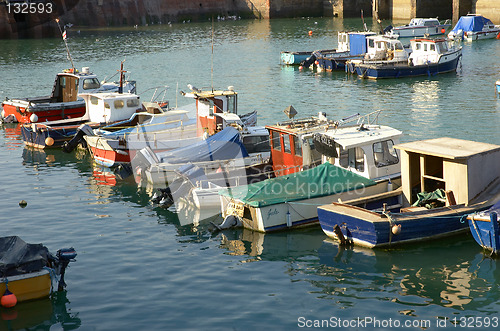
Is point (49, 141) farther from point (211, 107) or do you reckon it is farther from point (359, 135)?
point (359, 135)

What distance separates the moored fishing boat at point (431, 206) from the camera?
62.3ft

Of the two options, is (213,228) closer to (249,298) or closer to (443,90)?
(249,298)

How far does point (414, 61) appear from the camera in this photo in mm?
49719

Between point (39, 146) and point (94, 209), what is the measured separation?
1087 cm

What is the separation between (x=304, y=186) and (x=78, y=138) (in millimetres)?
14747

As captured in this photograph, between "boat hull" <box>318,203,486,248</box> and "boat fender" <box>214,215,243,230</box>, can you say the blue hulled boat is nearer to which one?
"boat hull" <box>318,203,486,248</box>

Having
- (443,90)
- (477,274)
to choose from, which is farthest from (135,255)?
(443,90)

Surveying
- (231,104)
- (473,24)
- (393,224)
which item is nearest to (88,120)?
(231,104)

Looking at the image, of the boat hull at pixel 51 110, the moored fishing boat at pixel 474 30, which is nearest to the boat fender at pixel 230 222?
the boat hull at pixel 51 110

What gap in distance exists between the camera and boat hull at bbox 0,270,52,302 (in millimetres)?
16375

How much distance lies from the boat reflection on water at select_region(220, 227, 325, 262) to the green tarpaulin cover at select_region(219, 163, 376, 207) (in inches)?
42.5

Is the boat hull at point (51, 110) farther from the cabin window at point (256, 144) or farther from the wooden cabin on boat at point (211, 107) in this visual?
the cabin window at point (256, 144)

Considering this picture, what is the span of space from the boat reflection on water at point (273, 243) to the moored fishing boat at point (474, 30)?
180 feet

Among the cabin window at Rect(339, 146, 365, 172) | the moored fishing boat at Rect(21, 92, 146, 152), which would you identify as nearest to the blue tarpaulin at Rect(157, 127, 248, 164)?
Answer: the cabin window at Rect(339, 146, 365, 172)
